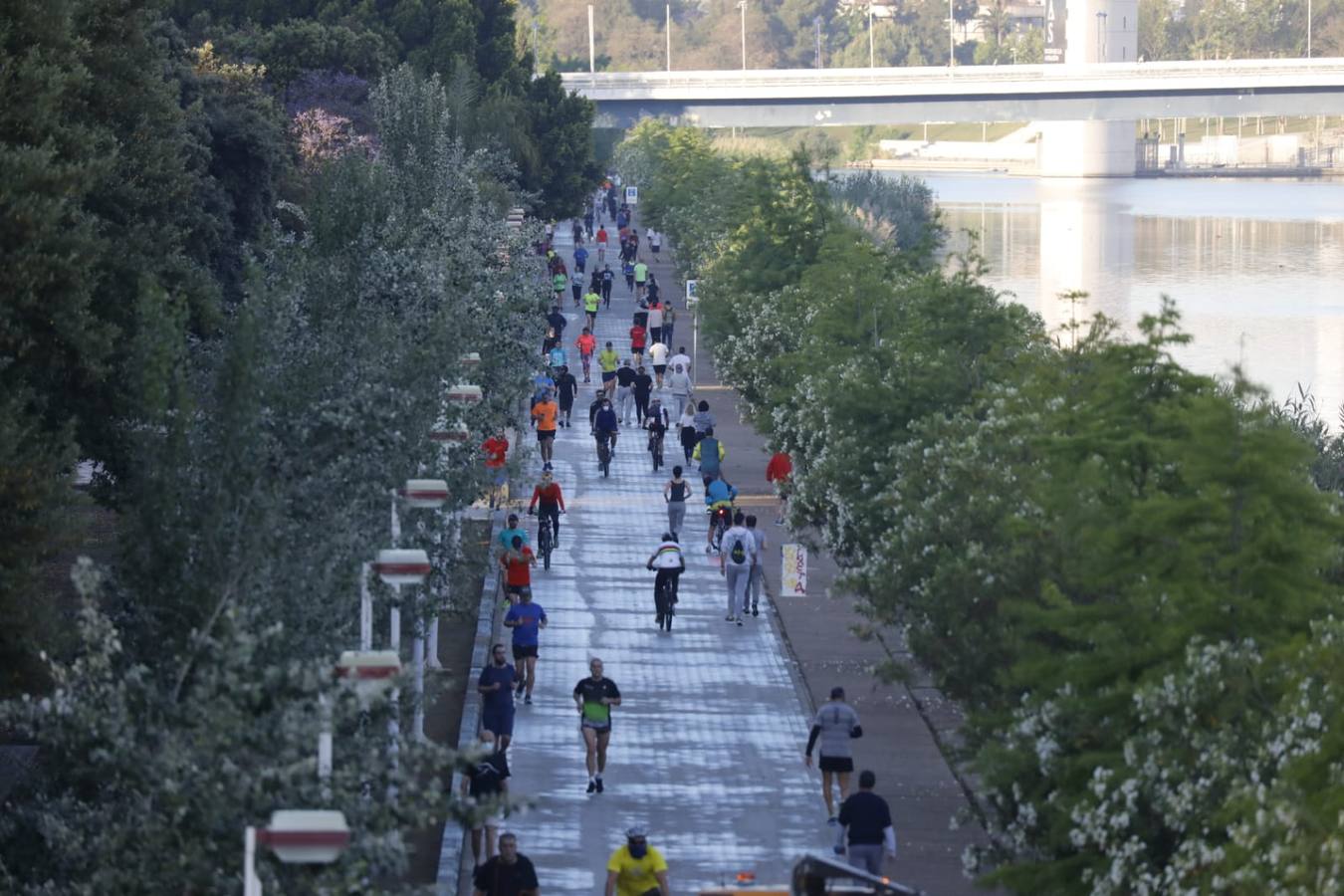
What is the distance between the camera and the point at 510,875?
597 inches

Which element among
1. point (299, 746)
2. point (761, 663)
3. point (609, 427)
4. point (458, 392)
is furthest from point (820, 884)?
point (609, 427)

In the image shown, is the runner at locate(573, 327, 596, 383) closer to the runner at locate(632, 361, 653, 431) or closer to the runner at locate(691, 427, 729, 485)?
the runner at locate(632, 361, 653, 431)

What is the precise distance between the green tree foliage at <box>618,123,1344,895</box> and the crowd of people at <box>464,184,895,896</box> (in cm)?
104

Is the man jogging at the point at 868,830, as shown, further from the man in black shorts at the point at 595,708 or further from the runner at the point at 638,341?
the runner at the point at 638,341

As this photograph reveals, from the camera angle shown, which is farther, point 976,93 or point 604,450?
point 976,93

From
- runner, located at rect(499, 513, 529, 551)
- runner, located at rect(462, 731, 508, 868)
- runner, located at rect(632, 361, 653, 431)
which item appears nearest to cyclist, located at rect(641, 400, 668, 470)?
runner, located at rect(632, 361, 653, 431)

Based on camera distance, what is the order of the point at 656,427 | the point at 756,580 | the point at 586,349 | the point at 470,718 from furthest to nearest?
the point at 586,349 → the point at 656,427 → the point at 756,580 → the point at 470,718

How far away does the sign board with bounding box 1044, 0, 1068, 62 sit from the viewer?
563 ft

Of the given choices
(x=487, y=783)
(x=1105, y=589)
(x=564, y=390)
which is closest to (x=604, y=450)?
(x=564, y=390)

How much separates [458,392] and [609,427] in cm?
1713

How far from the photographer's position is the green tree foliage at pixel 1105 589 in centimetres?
1260

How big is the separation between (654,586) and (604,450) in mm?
10363

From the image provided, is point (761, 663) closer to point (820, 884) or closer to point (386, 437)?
point (386, 437)

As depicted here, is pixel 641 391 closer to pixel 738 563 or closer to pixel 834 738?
pixel 738 563
